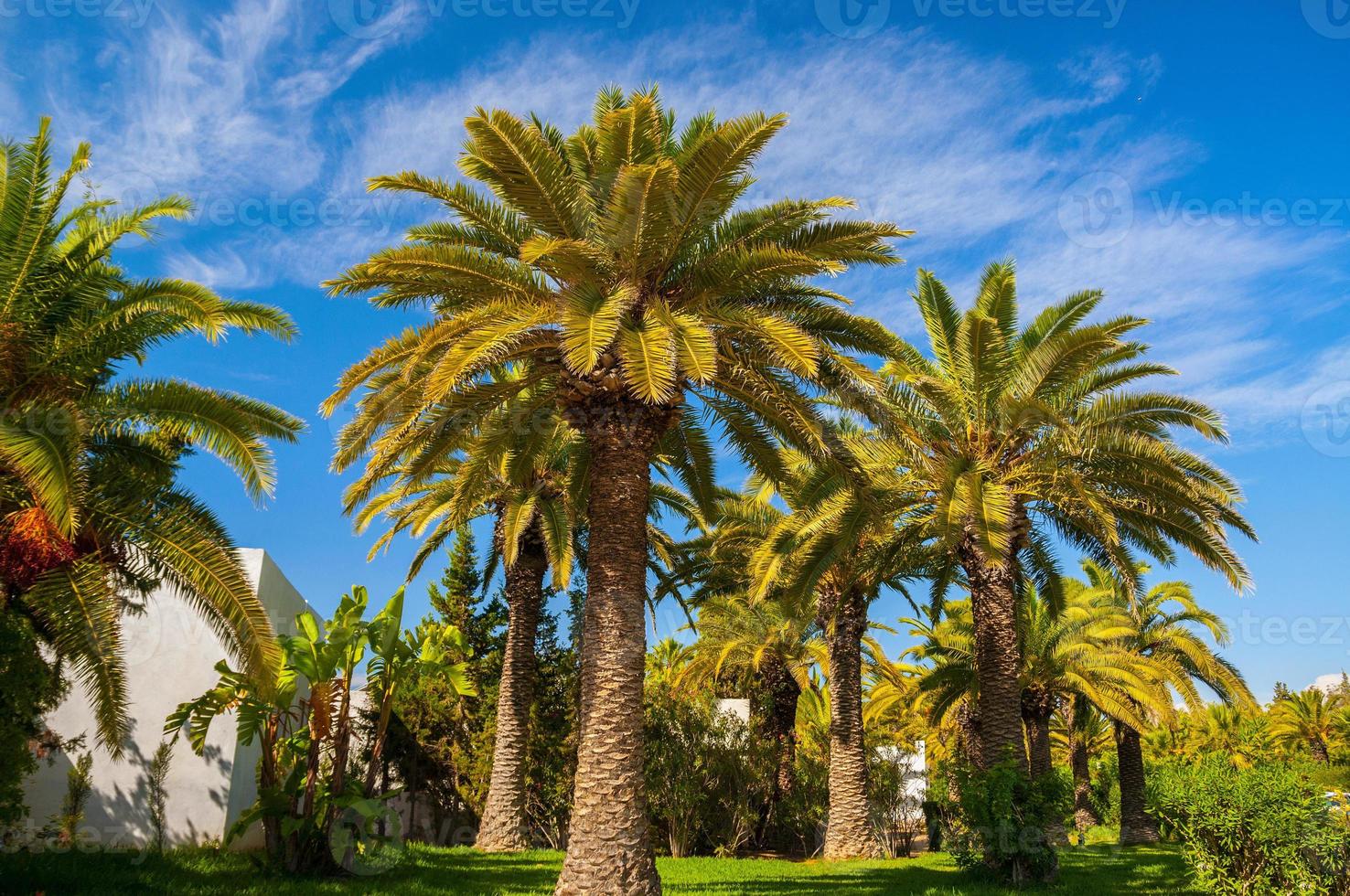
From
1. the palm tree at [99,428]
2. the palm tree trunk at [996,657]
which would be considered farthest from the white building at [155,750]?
the palm tree trunk at [996,657]

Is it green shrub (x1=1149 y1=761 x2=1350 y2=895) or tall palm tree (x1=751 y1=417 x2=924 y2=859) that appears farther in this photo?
tall palm tree (x1=751 y1=417 x2=924 y2=859)

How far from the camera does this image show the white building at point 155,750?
13.3 m

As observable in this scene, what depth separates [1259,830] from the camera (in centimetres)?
1100

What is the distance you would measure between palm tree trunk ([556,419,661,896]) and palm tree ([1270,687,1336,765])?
150ft

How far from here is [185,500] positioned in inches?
427

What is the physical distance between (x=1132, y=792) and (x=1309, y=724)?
892 inches

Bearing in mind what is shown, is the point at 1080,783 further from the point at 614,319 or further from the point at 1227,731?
the point at 614,319

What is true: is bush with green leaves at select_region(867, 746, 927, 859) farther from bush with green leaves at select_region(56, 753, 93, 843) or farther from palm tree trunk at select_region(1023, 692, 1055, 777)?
bush with green leaves at select_region(56, 753, 93, 843)

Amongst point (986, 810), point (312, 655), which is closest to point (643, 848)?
point (312, 655)

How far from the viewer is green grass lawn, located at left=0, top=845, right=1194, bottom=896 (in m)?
10.0

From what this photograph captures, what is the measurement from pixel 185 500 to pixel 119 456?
1073mm

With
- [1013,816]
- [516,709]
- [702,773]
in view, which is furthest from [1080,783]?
[516,709]

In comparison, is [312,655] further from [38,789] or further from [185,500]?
[38,789]

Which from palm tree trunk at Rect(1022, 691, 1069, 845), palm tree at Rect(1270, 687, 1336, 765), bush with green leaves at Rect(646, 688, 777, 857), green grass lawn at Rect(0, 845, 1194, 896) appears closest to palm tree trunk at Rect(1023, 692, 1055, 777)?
palm tree trunk at Rect(1022, 691, 1069, 845)
